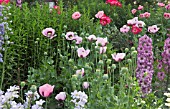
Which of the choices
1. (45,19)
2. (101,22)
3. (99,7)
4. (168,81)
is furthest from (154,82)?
(99,7)

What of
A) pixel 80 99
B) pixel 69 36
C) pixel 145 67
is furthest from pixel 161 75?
pixel 80 99

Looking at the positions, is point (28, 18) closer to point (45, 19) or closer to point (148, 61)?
point (45, 19)

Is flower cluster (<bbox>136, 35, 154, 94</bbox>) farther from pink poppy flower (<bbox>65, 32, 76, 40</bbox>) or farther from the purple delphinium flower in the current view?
pink poppy flower (<bbox>65, 32, 76, 40</bbox>)

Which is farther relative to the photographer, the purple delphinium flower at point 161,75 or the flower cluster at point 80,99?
the purple delphinium flower at point 161,75

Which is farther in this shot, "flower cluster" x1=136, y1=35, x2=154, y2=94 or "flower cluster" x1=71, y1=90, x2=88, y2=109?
"flower cluster" x1=136, y1=35, x2=154, y2=94

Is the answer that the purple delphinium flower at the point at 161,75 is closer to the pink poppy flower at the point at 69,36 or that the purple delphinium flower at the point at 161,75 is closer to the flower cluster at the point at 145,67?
the flower cluster at the point at 145,67

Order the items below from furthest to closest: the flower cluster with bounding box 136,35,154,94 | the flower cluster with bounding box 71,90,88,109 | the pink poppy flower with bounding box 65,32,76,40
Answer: the pink poppy flower with bounding box 65,32,76,40
the flower cluster with bounding box 136,35,154,94
the flower cluster with bounding box 71,90,88,109

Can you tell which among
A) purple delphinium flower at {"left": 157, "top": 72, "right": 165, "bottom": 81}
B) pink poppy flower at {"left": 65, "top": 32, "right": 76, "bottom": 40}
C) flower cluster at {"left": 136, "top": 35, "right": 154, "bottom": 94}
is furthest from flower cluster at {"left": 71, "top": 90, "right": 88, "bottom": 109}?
purple delphinium flower at {"left": 157, "top": 72, "right": 165, "bottom": 81}

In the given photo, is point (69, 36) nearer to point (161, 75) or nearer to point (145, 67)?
point (145, 67)

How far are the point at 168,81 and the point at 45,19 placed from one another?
1.42m

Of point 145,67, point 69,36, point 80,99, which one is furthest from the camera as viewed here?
point 69,36

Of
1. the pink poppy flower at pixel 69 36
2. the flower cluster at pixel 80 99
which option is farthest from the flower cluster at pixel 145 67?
the flower cluster at pixel 80 99

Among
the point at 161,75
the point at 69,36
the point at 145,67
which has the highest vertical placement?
the point at 69,36

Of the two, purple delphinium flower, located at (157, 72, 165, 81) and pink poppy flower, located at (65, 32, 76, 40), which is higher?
pink poppy flower, located at (65, 32, 76, 40)
